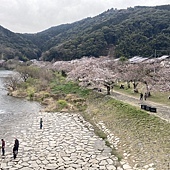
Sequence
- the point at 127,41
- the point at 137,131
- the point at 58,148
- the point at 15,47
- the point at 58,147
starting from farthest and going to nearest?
1. the point at 15,47
2. the point at 127,41
3. the point at 137,131
4. the point at 58,147
5. the point at 58,148

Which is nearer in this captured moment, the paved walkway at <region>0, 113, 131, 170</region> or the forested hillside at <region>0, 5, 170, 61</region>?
the paved walkway at <region>0, 113, 131, 170</region>

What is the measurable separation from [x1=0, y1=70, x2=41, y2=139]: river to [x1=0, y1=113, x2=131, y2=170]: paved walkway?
0.77m

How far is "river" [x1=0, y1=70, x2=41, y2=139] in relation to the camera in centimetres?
2133

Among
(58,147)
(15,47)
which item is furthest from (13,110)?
Result: (15,47)

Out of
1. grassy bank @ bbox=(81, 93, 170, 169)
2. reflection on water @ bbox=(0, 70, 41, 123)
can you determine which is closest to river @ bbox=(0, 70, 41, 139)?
Answer: reflection on water @ bbox=(0, 70, 41, 123)

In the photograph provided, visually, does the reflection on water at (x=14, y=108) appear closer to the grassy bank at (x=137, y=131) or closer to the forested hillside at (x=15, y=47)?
the grassy bank at (x=137, y=131)

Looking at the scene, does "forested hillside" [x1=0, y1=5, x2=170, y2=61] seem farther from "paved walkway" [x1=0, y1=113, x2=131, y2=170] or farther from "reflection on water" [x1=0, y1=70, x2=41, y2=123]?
"paved walkway" [x1=0, y1=113, x2=131, y2=170]

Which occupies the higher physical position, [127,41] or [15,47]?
[15,47]

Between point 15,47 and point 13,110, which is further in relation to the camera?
point 15,47

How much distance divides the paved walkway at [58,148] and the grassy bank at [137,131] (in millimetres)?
1304

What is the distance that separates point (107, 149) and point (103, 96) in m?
15.8

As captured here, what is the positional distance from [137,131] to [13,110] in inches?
658

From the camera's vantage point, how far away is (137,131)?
55.8ft

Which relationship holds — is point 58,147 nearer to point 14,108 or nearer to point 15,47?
point 14,108
